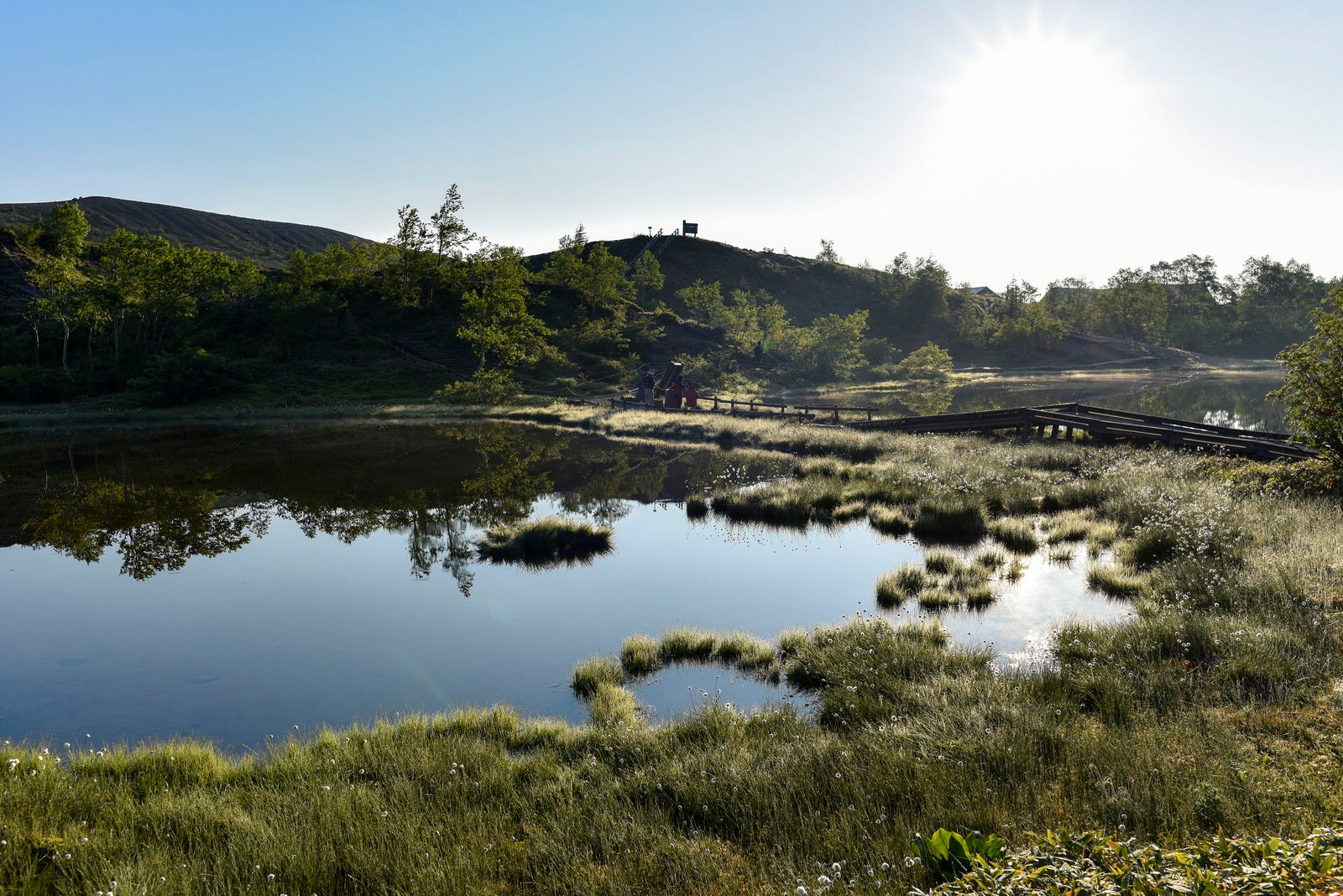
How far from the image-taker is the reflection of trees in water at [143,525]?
16.3 metres

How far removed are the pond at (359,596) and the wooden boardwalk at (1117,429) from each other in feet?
33.0

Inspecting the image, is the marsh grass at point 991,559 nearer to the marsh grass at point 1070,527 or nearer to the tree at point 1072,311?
the marsh grass at point 1070,527

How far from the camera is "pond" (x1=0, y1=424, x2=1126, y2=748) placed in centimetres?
934

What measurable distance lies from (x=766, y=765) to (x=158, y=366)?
191 feet

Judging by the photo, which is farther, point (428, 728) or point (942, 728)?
point (428, 728)

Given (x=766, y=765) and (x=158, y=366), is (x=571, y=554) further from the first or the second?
(x=158, y=366)

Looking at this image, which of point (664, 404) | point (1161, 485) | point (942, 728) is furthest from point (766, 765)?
point (664, 404)

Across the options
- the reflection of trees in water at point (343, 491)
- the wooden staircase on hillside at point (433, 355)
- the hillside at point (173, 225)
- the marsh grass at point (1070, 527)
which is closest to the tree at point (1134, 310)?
the wooden staircase on hillside at point (433, 355)

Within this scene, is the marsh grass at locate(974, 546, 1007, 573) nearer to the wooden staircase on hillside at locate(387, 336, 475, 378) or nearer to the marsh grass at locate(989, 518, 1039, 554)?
the marsh grass at locate(989, 518, 1039, 554)

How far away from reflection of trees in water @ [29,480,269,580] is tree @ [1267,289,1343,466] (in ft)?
82.1

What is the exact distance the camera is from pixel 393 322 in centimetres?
7081

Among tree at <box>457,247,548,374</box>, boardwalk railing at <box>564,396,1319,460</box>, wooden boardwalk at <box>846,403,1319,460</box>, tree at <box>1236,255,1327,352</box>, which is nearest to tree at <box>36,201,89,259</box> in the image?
tree at <box>457,247,548,374</box>

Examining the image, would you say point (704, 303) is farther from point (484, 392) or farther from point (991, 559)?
point (991, 559)

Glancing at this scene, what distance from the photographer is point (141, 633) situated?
1162cm
